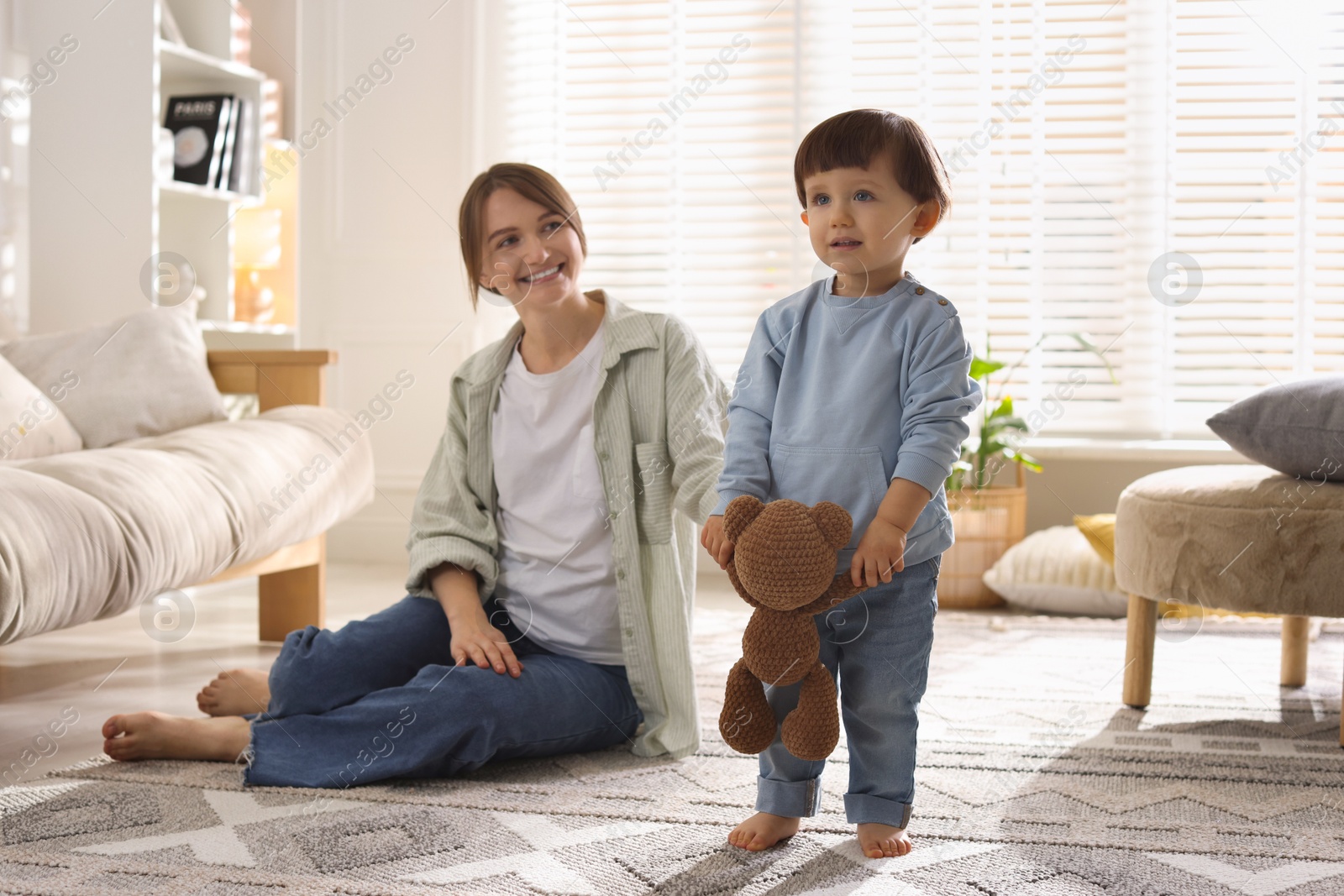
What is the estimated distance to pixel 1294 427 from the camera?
1567 mm

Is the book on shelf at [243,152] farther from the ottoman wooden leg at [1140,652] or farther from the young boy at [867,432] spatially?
the ottoman wooden leg at [1140,652]

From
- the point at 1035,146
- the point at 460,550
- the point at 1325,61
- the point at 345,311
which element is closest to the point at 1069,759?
the point at 460,550

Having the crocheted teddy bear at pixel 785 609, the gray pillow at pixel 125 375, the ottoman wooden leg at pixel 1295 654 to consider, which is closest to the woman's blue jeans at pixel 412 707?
→ the crocheted teddy bear at pixel 785 609

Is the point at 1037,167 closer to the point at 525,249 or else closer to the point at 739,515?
the point at 525,249

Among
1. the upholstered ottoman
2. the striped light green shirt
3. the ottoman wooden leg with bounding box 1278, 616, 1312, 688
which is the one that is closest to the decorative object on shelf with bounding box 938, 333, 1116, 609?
the ottoman wooden leg with bounding box 1278, 616, 1312, 688

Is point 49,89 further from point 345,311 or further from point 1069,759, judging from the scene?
point 1069,759

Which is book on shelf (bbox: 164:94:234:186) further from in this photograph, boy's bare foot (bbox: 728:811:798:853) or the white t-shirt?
boy's bare foot (bbox: 728:811:798:853)

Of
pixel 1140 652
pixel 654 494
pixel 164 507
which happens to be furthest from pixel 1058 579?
pixel 164 507

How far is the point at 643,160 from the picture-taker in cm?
337

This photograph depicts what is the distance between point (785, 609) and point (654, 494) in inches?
20.4

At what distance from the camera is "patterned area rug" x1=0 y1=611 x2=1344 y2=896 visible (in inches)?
41.4

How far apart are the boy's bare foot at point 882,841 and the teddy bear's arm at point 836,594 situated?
0.82ft

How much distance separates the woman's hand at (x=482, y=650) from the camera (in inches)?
55.2

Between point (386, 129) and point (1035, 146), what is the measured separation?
74.8 inches
